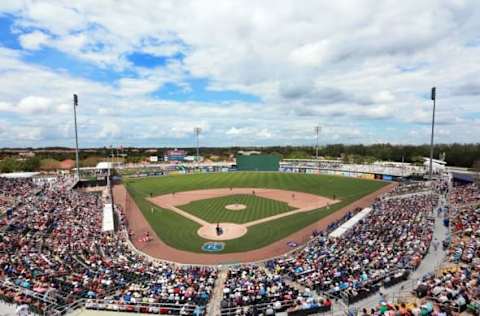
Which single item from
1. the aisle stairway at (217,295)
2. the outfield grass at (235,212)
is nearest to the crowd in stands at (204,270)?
the aisle stairway at (217,295)

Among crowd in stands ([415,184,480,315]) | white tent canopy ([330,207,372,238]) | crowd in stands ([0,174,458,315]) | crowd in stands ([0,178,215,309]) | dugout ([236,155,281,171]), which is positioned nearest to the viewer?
crowd in stands ([415,184,480,315])

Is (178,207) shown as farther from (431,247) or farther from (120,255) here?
(431,247)

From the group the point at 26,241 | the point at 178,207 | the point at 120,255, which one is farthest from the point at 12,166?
the point at 120,255

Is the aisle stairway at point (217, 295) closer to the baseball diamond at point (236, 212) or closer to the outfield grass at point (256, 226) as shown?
the baseball diamond at point (236, 212)

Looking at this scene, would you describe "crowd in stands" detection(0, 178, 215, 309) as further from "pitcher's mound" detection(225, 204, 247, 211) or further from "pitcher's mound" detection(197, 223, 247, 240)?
"pitcher's mound" detection(225, 204, 247, 211)

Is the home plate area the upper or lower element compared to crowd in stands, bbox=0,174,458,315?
lower

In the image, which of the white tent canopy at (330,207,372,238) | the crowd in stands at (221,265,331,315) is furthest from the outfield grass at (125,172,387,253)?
the crowd in stands at (221,265,331,315)
